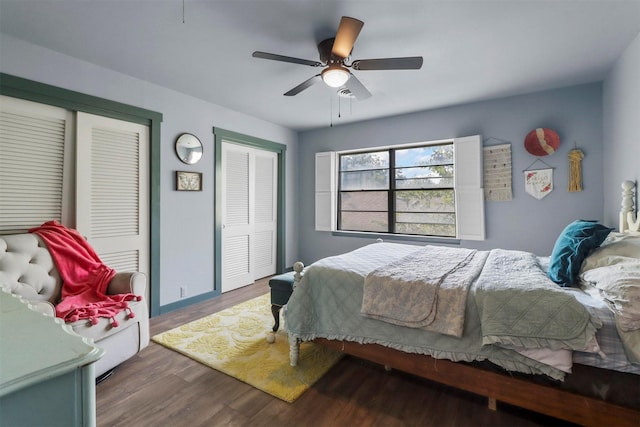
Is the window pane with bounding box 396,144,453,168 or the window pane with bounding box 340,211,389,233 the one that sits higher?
the window pane with bounding box 396,144,453,168

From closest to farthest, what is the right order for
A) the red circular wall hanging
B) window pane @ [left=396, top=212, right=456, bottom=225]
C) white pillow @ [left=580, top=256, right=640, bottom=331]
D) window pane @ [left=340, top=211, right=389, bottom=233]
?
white pillow @ [left=580, top=256, right=640, bottom=331]
the red circular wall hanging
window pane @ [left=396, top=212, right=456, bottom=225]
window pane @ [left=340, top=211, right=389, bottom=233]

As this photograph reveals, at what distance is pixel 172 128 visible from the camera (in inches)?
132

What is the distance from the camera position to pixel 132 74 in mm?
2920

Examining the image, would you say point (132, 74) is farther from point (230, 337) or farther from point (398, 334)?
point (398, 334)

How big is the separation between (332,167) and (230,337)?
3069 millimetres

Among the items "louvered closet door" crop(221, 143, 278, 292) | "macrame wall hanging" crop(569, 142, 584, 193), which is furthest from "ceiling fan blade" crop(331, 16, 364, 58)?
"macrame wall hanging" crop(569, 142, 584, 193)

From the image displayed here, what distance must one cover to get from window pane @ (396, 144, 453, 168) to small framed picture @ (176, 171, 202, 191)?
2880 millimetres

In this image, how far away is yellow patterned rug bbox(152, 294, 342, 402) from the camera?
6.56 feet

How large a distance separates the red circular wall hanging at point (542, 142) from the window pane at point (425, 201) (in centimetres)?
102

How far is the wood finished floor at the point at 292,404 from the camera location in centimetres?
164

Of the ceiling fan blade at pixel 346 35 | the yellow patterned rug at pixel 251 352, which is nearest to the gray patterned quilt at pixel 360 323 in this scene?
the yellow patterned rug at pixel 251 352

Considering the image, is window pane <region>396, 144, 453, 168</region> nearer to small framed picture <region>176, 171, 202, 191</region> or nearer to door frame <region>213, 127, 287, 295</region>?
door frame <region>213, 127, 287, 295</region>

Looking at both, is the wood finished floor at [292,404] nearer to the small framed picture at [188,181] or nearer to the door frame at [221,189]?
the door frame at [221,189]

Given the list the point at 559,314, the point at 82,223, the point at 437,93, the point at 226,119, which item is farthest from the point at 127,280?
the point at 437,93
